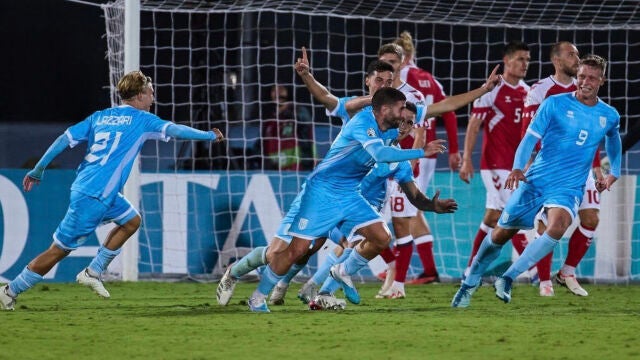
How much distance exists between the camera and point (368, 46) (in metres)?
18.4

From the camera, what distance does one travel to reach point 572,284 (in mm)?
10023

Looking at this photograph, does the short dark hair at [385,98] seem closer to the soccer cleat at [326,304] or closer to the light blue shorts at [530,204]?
the light blue shorts at [530,204]

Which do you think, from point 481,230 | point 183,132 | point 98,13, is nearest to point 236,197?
point 481,230

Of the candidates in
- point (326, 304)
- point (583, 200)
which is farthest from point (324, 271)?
point (583, 200)

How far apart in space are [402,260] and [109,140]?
2692mm

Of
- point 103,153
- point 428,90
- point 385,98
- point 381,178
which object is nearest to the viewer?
point 385,98

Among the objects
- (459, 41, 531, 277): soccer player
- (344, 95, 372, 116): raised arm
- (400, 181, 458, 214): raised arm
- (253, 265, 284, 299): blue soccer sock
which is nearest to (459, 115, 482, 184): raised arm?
(459, 41, 531, 277): soccer player

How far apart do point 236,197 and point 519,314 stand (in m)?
4.52

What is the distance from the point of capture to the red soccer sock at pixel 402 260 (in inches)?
390

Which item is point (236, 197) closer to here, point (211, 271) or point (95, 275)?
point (211, 271)

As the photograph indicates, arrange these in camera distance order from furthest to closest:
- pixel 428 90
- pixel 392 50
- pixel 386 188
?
pixel 428 90
pixel 392 50
pixel 386 188

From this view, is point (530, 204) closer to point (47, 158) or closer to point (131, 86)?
point (131, 86)

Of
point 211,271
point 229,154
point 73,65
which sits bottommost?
point 211,271

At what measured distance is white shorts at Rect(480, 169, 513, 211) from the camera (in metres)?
10.8
